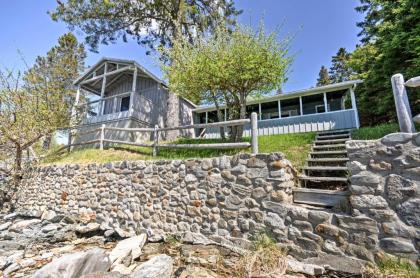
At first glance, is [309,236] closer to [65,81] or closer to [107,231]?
[107,231]

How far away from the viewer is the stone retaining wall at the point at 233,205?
2.99 m

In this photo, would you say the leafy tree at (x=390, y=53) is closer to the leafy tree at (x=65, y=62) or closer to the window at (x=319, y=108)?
the window at (x=319, y=108)

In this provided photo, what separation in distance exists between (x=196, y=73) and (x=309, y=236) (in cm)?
574

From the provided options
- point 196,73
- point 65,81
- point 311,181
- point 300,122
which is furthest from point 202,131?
point 65,81

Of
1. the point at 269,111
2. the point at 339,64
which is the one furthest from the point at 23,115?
the point at 339,64

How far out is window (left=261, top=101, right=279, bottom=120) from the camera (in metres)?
14.1

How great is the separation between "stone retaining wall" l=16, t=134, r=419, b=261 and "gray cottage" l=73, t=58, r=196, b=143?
484cm

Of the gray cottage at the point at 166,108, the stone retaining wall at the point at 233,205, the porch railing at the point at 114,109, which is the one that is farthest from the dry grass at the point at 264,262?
the porch railing at the point at 114,109

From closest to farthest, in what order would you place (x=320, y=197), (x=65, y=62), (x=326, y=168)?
(x=320, y=197) → (x=326, y=168) → (x=65, y=62)

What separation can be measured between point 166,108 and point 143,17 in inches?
201

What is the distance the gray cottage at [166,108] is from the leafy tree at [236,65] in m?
3.04

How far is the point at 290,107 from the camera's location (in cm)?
1375

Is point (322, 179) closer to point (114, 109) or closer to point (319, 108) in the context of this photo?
point (319, 108)

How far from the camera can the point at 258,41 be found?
7199mm
